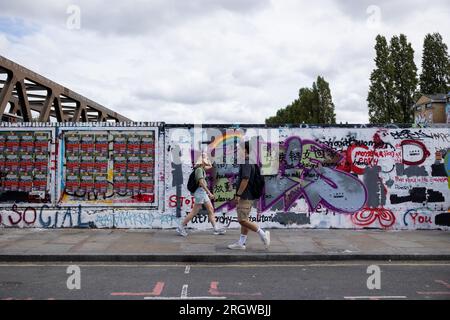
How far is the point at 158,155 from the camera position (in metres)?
11.4

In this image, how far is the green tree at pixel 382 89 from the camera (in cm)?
4128

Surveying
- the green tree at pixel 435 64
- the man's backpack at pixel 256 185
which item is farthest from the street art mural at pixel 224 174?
the green tree at pixel 435 64

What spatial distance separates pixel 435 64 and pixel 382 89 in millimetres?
11948

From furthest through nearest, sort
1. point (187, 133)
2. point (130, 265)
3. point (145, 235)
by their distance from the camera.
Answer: point (187, 133) → point (145, 235) → point (130, 265)

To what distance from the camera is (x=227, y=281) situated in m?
6.89

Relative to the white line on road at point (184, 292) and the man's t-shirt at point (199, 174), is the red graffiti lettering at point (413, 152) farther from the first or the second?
the white line on road at point (184, 292)

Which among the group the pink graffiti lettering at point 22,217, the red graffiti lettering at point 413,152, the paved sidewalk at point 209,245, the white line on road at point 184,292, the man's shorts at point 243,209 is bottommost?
the white line on road at point 184,292

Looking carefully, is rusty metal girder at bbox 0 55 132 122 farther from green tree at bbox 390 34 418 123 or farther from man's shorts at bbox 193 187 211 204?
green tree at bbox 390 34 418 123

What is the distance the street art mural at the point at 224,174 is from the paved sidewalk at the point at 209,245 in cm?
43

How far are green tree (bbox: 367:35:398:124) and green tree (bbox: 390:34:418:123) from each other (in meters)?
0.35
